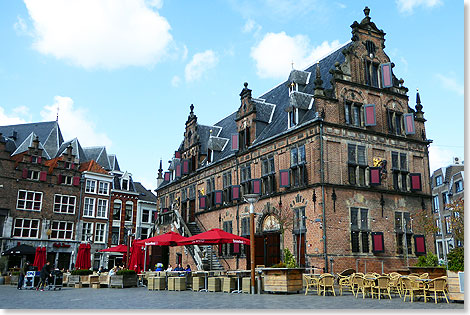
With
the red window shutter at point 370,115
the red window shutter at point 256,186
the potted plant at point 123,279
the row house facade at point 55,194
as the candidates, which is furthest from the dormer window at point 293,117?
the row house facade at point 55,194

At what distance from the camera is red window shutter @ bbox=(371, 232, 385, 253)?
75.3ft

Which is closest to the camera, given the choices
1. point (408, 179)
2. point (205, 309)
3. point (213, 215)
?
point (205, 309)

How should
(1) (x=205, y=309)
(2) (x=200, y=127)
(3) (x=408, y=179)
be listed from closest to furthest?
(1) (x=205, y=309), (3) (x=408, y=179), (2) (x=200, y=127)

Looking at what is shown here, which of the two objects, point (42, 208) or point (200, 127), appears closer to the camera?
point (200, 127)

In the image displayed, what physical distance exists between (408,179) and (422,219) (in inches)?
94.7

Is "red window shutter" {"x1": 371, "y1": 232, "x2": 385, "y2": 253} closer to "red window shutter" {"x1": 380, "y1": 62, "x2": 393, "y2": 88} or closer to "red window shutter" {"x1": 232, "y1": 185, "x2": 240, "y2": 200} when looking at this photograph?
"red window shutter" {"x1": 380, "y1": 62, "x2": 393, "y2": 88}

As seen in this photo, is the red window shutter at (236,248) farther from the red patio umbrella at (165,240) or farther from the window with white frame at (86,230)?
the window with white frame at (86,230)

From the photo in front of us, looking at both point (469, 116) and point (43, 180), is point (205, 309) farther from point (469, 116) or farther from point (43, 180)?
point (43, 180)

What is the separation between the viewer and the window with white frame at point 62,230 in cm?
4372

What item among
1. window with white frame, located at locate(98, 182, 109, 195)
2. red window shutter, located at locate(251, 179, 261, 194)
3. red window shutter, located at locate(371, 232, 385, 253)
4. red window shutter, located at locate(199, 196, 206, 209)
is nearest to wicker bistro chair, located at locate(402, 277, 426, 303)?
red window shutter, located at locate(371, 232, 385, 253)

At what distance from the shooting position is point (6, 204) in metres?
40.8

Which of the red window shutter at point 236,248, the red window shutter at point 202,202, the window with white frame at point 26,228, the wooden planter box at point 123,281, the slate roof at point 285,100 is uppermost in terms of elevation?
the slate roof at point 285,100

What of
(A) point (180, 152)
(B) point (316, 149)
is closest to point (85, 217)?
(A) point (180, 152)

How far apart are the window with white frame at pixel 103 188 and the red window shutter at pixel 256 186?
1047 inches
